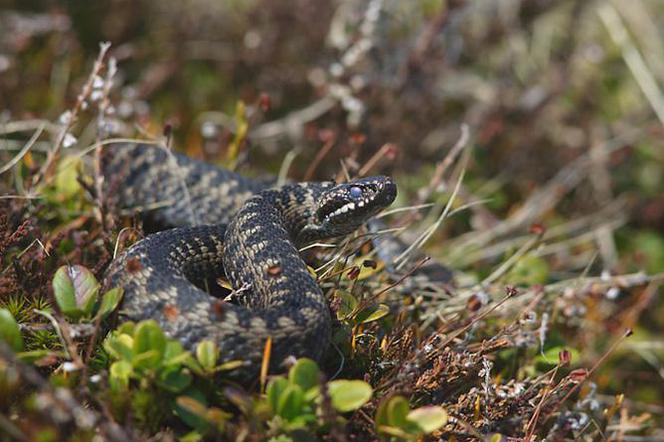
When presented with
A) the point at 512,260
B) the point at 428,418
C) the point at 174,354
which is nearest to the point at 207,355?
the point at 174,354

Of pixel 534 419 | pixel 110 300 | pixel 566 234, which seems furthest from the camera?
pixel 566 234

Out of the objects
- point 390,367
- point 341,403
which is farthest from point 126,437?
point 390,367

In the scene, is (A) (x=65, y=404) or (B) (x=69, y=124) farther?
(B) (x=69, y=124)

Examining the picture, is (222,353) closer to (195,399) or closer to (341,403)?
(195,399)

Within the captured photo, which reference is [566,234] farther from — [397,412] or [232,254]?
[397,412]

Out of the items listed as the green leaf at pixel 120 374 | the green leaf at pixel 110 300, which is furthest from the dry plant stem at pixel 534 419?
the green leaf at pixel 110 300
